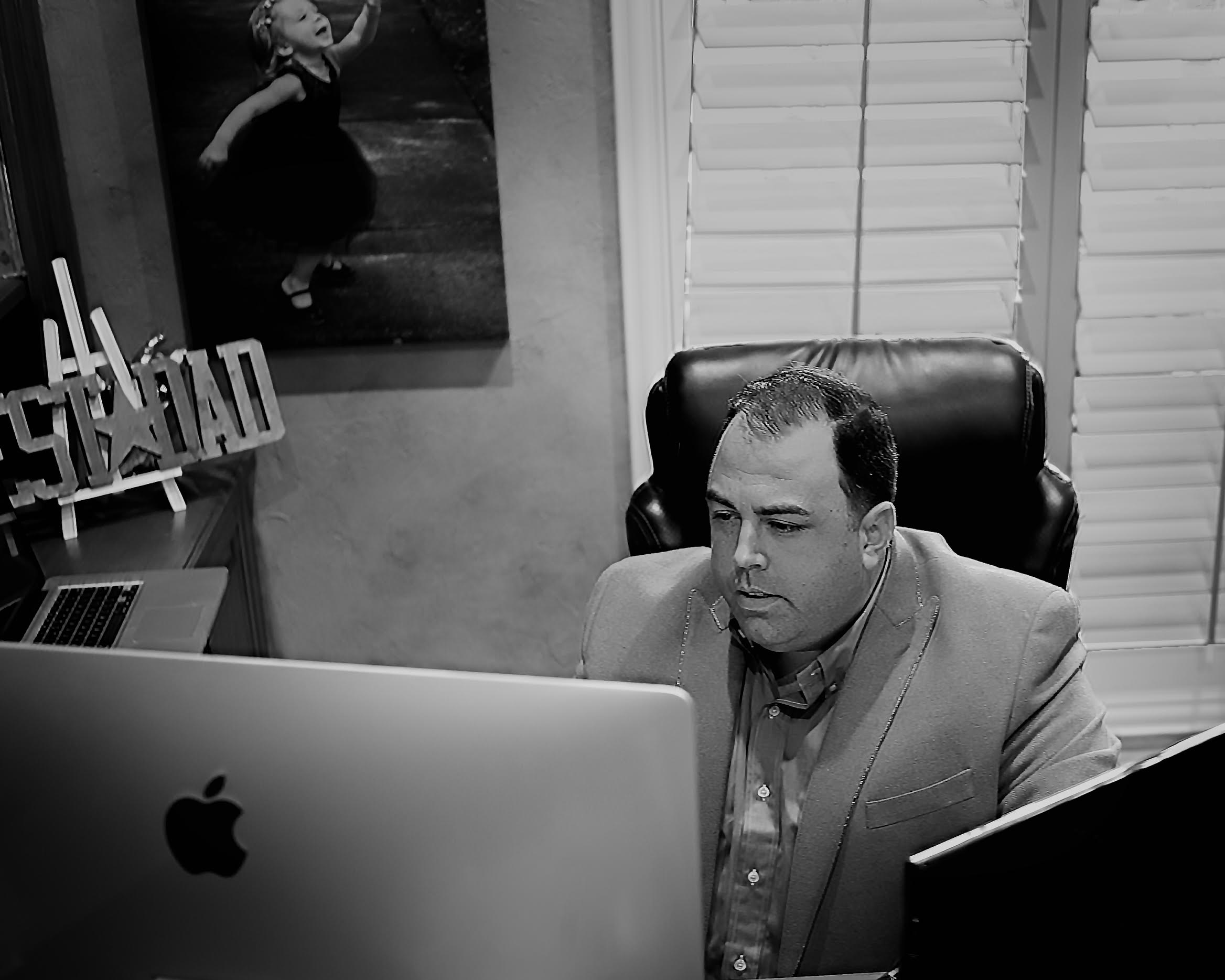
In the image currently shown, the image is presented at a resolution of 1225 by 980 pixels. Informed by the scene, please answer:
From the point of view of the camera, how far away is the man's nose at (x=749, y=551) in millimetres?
1262

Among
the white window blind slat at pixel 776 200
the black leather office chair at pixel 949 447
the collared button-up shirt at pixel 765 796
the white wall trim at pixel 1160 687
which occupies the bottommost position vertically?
the white wall trim at pixel 1160 687

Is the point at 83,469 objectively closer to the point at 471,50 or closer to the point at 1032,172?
the point at 471,50

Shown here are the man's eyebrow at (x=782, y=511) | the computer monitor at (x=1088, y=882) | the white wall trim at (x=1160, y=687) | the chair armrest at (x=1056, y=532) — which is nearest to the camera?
the computer monitor at (x=1088, y=882)

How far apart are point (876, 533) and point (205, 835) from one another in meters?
0.79

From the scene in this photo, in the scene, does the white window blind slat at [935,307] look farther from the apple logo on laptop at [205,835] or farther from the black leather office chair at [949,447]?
the apple logo on laptop at [205,835]

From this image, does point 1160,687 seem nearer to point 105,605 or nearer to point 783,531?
point 783,531

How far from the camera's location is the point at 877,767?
129cm

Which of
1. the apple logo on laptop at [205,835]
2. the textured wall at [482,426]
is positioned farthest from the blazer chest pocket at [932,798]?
the textured wall at [482,426]

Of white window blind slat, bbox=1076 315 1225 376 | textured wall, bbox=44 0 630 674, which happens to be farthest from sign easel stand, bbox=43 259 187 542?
white window blind slat, bbox=1076 315 1225 376

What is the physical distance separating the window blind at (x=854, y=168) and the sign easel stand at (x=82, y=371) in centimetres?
102

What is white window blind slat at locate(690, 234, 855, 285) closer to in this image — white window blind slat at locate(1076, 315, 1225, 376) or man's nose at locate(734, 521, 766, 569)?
white window blind slat at locate(1076, 315, 1225, 376)

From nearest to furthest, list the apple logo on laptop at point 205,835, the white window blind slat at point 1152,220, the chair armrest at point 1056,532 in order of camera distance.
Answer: the apple logo on laptop at point 205,835 → the chair armrest at point 1056,532 → the white window blind slat at point 1152,220

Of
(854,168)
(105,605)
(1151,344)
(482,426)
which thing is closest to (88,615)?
(105,605)

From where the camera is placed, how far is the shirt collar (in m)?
1.33
